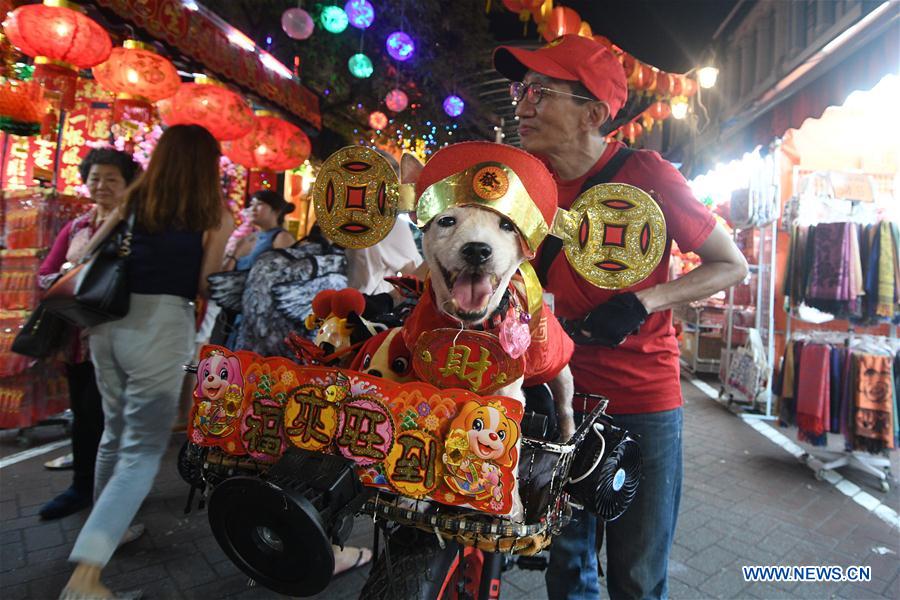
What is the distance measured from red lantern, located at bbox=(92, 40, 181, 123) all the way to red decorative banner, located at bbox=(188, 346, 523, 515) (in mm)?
4172

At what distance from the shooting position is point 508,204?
3.59 feet

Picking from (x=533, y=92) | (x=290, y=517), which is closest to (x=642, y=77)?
(x=533, y=92)

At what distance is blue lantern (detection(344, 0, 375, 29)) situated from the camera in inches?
203

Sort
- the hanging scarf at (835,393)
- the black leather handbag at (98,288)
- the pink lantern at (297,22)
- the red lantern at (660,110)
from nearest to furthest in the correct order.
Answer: the black leather handbag at (98,288)
the hanging scarf at (835,393)
the pink lantern at (297,22)
the red lantern at (660,110)

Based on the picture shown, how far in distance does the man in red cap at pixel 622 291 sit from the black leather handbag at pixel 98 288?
1.81 meters

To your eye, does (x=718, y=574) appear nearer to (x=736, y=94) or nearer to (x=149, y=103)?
(x=149, y=103)

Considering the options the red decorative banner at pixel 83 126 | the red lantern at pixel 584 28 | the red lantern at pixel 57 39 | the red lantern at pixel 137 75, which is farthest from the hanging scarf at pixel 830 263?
the red decorative banner at pixel 83 126

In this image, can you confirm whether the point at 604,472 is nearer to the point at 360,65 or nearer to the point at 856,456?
the point at 856,456

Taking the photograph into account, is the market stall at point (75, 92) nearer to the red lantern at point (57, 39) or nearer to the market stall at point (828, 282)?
the red lantern at point (57, 39)

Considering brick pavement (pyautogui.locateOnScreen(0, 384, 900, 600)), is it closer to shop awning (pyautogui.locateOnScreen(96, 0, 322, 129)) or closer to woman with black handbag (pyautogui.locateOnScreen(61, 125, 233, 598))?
woman with black handbag (pyautogui.locateOnScreen(61, 125, 233, 598))

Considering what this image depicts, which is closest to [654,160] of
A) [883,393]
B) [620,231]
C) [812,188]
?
[620,231]

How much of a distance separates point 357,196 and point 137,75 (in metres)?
4.04

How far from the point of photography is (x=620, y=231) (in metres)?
1.22

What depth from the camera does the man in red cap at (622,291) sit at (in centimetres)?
148
